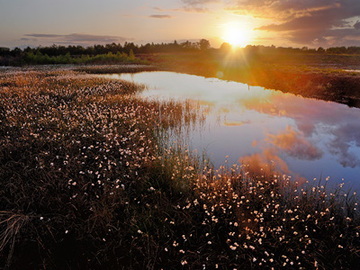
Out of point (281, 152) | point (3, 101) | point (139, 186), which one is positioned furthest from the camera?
point (3, 101)

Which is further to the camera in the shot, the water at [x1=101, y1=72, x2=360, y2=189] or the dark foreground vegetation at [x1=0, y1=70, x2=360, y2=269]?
the water at [x1=101, y1=72, x2=360, y2=189]

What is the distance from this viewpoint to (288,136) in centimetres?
1338

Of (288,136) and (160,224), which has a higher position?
(160,224)

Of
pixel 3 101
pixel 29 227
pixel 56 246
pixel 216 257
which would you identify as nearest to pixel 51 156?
pixel 29 227

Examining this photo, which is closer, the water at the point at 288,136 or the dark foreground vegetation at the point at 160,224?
the dark foreground vegetation at the point at 160,224

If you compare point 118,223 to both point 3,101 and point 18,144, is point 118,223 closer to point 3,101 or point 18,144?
point 18,144

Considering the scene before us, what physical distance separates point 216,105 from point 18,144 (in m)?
15.4

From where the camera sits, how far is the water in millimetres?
9820

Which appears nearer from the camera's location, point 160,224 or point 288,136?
point 160,224

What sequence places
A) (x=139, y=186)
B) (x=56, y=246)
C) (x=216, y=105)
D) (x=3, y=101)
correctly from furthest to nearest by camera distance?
(x=216, y=105)
(x=3, y=101)
(x=139, y=186)
(x=56, y=246)

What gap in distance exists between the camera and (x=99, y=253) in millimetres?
5090

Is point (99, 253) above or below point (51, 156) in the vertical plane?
below

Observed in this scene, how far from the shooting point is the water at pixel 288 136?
9.82m

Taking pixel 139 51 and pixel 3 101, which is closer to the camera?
pixel 3 101
